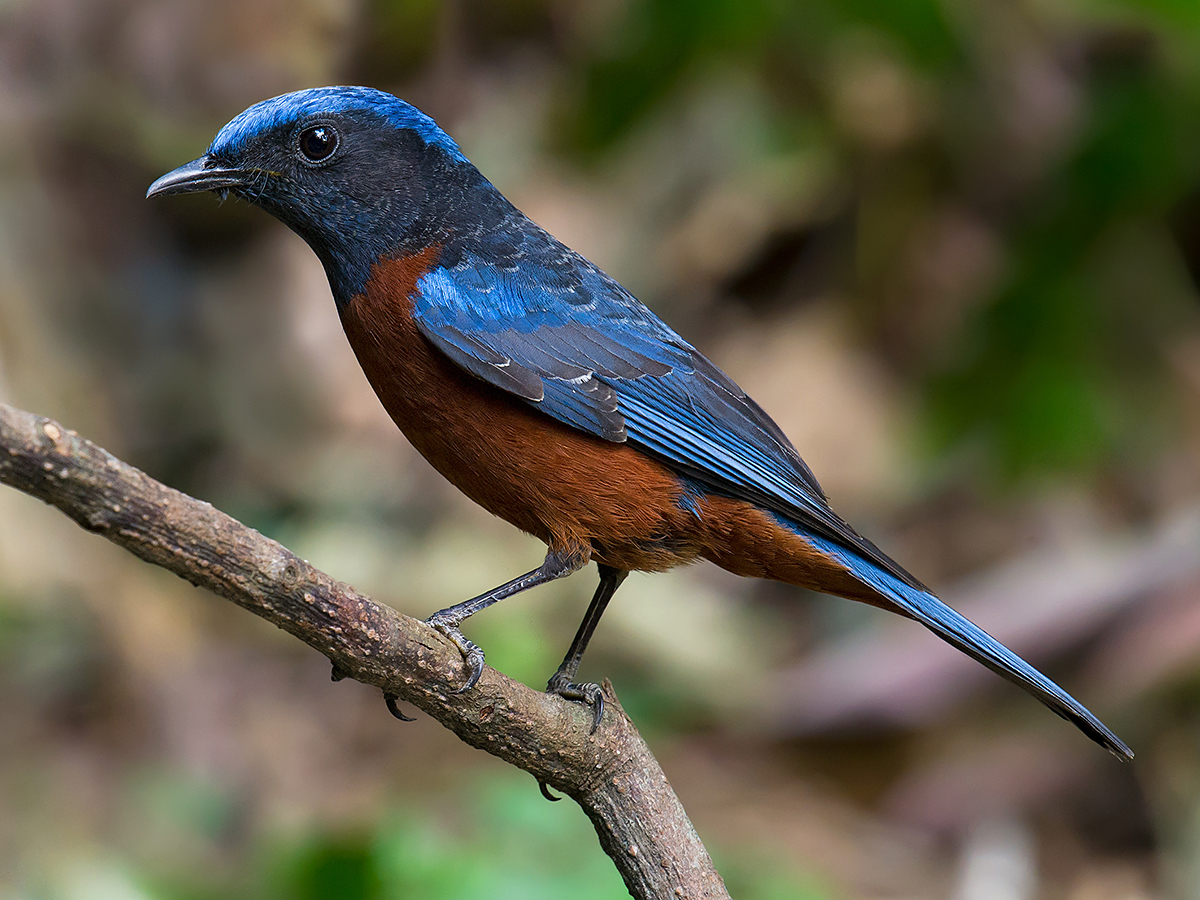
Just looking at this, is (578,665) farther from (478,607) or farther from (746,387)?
(746,387)

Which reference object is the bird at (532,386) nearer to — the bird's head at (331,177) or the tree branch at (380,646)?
the bird's head at (331,177)

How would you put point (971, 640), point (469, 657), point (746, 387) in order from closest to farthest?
point (469, 657) < point (971, 640) < point (746, 387)

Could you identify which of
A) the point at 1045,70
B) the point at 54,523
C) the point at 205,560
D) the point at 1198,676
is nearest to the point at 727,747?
the point at 1198,676

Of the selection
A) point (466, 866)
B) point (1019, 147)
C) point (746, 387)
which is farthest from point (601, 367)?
point (1019, 147)

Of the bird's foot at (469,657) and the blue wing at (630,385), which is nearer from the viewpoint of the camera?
the bird's foot at (469,657)

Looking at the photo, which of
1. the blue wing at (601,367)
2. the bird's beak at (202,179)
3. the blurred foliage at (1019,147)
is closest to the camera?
the blue wing at (601,367)

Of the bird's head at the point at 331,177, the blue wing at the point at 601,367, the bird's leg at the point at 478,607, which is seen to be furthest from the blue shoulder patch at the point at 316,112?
the bird's leg at the point at 478,607

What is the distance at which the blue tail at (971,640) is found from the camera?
3350 mm

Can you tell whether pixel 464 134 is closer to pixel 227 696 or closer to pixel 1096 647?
pixel 227 696

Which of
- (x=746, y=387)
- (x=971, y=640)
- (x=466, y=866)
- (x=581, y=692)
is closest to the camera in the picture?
(x=581, y=692)

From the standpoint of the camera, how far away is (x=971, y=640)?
3.43m

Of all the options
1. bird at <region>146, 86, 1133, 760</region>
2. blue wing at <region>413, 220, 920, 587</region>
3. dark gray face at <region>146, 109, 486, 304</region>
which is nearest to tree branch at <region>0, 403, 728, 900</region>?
bird at <region>146, 86, 1133, 760</region>

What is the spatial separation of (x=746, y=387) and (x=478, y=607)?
497 centimetres

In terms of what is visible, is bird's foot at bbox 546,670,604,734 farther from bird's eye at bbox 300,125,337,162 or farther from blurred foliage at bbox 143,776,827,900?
bird's eye at bbox 300,125,337,162
